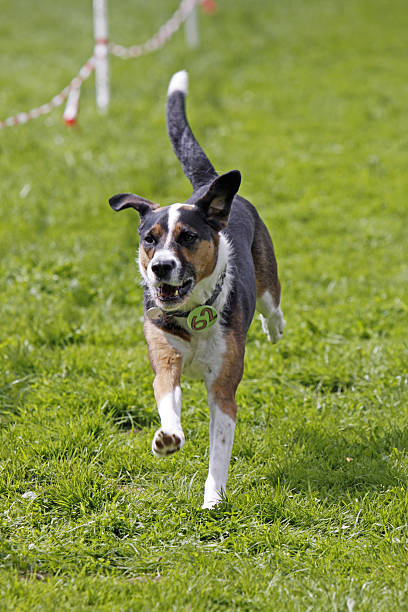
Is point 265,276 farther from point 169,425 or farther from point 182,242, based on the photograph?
point 169,425

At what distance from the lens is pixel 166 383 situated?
12.8 feet

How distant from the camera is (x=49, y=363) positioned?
5.37 meters

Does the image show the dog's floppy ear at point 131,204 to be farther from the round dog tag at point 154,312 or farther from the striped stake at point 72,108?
the striped stake at point 72,108

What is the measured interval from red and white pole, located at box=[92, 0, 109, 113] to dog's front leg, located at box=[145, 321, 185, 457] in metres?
8.46

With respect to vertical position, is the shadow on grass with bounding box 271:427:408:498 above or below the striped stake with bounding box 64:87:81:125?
above

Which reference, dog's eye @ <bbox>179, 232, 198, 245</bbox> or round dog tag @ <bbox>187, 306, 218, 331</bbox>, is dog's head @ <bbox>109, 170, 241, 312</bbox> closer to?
dog's eye @ <bbox>179, 232, 198, 245</bbox>

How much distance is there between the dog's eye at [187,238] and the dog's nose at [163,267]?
198 millimetres

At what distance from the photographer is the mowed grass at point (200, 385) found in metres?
3.36

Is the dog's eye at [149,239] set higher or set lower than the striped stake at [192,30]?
higher

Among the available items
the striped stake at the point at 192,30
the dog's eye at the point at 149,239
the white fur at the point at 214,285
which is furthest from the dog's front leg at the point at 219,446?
the striped stake at the point at 192,30

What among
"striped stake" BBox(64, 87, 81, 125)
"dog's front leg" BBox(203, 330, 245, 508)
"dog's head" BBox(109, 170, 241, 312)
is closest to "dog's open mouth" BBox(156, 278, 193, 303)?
"dog's head" BBox(109, 170, 241, 312)

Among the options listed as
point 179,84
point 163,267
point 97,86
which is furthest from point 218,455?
point 97,86

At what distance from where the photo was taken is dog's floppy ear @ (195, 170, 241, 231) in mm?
3898

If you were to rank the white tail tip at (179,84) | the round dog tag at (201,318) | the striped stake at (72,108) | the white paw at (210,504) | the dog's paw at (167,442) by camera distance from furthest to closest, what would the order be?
the striped stake at (72,108), the white tail tip at (179,84), the round dog tag at (201,318), the white paw at (210,504), the dog's paw at (167,442)
